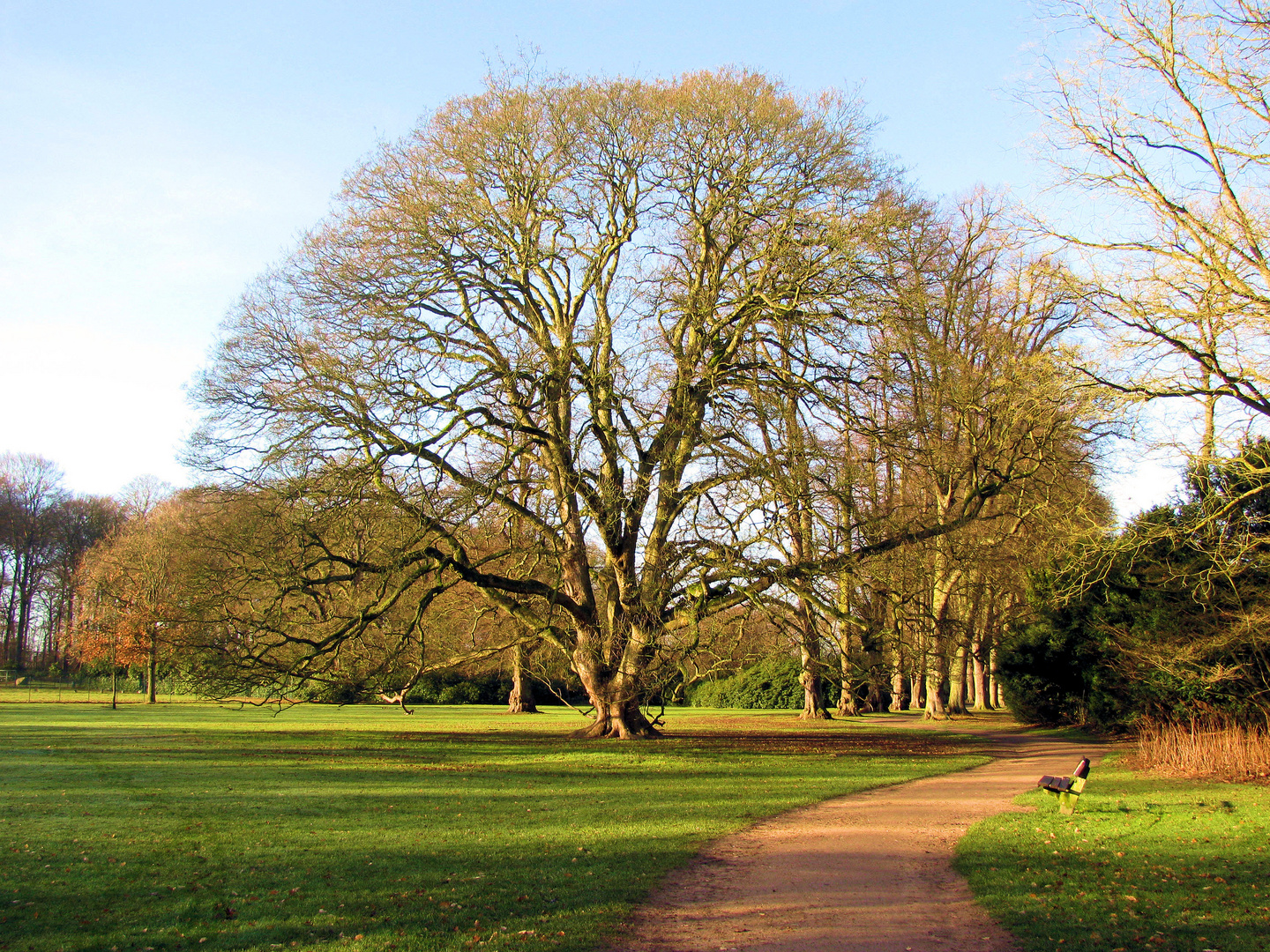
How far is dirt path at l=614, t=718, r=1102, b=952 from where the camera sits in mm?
6540

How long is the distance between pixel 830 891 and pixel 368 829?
5435mm

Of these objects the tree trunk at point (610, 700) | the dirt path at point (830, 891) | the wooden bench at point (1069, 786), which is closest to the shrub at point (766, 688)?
the tree trunk at point (610, 700)

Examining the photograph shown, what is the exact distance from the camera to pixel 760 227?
66.5 feet

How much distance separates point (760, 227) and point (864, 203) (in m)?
2.54

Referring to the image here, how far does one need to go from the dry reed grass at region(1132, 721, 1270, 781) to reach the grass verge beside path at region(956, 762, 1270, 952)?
54.6 inches

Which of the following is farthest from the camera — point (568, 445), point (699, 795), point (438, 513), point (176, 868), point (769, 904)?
point (568, 445)

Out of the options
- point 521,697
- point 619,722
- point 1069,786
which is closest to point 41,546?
point 521,697

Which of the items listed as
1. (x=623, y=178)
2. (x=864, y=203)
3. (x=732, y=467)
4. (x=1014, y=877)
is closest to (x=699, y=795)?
(x=1014, y=877)

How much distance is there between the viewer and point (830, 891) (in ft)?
26.2

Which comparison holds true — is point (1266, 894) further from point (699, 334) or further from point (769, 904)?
point (699, 334)

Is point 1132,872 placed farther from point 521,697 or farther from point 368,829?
point 521,697

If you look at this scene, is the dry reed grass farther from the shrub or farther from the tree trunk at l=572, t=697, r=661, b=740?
the shrub

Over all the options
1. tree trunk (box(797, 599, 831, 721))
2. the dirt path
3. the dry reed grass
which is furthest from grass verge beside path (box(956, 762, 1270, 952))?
tree trunk (box(797, 599, 831, 721))

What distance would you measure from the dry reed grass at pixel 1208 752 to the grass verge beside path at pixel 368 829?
3.86 m
